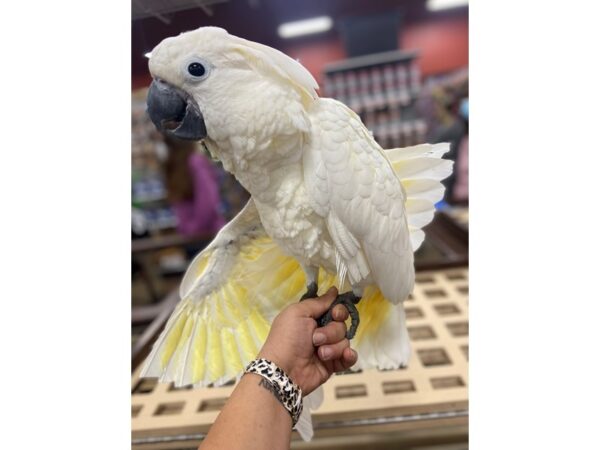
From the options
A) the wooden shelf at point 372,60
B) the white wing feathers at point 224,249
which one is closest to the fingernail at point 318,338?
the white wing feathers at point 224,249

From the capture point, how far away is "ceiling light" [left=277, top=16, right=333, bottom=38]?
1.01 m

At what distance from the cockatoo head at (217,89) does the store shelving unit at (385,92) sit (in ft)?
2.95

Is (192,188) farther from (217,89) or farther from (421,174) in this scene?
(217,89)

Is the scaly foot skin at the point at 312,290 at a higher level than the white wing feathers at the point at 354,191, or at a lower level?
lower

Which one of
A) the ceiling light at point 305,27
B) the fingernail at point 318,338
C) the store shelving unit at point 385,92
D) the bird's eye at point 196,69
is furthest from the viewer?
the store shelving unit at point 385,92

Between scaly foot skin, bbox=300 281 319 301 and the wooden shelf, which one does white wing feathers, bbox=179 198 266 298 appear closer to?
scaly foot skin, bbox=300 281 319 301

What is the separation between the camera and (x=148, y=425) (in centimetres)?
122

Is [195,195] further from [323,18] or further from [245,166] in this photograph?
[245,166]

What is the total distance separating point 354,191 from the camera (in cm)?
72

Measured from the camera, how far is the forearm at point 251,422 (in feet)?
2.29

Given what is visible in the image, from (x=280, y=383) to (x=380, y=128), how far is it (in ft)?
5.74

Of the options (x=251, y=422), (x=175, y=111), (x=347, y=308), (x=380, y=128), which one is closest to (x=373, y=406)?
(x=347, y=308)

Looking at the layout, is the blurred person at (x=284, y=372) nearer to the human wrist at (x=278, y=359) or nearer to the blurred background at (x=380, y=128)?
the human wrist at (x=278, y=359)

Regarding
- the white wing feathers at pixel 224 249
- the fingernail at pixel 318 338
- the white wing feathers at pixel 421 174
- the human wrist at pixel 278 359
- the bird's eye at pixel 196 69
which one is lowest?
the human wrist at pixel 278 359
